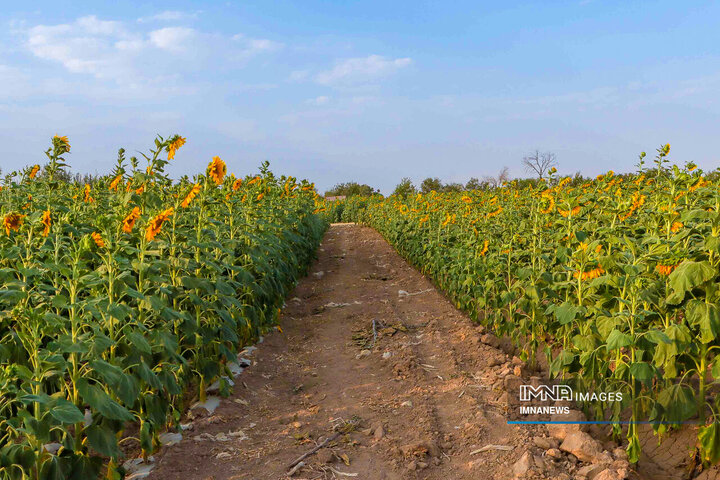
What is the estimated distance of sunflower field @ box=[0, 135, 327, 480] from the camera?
2.71m

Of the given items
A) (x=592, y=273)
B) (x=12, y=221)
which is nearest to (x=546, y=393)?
(x=592, y=273)

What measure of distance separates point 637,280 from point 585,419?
1.35 m

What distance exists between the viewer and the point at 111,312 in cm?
289

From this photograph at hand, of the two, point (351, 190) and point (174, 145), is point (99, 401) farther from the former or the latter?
point (351, 190)

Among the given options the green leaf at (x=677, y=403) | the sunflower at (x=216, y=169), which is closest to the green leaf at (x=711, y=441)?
Result: the green leaf at (x=677, y=403)

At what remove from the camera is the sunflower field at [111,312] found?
8.88 ft

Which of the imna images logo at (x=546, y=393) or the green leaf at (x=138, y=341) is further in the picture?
the imna images logo at (x=546, y=393)

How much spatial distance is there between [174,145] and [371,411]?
2850 millimetres

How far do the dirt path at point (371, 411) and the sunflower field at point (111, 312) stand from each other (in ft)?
1.40

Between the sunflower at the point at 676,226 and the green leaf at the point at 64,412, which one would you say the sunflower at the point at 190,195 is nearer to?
the green leaf at the point at 64,412

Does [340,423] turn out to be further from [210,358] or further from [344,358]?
[344,358]

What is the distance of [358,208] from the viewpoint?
1312 inches

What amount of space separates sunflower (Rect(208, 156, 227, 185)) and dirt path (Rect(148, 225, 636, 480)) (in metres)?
2.06

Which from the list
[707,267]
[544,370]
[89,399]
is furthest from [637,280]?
[89,399]
